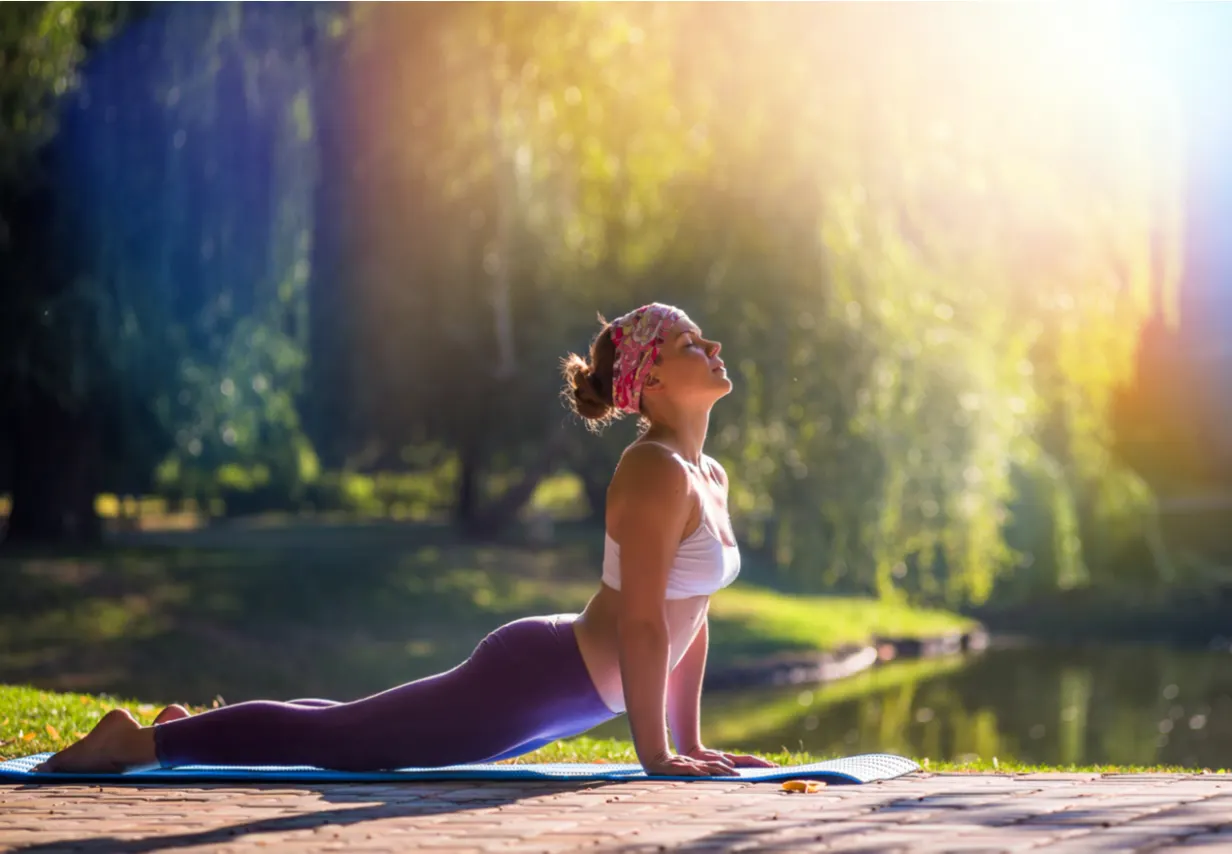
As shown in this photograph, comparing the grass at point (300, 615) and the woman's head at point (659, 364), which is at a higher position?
the woman's head at point (659, 364)

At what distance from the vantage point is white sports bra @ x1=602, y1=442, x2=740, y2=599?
4461 mm

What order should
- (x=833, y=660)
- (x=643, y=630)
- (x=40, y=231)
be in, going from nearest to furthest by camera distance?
1. (x=643, y=630)
2. (x=40, y=231)
3. (x=833, y=660)

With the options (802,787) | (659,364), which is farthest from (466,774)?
(659,364)

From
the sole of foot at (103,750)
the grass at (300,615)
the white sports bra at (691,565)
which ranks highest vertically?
the white sports bra at (691,565)

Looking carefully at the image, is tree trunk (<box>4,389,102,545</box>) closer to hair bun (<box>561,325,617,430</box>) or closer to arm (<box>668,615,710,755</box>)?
hair bun (<box>561,325,617,430</box>)

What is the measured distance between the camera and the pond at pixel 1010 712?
1392 cm

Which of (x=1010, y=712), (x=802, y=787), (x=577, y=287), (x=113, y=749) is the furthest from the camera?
(x=577, y=287)

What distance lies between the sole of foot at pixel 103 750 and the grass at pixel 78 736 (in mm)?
1443

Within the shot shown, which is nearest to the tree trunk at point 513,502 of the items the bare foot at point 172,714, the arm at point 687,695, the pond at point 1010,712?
the pond at point 1010,712

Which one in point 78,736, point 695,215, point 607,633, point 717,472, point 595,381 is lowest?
point 78,736

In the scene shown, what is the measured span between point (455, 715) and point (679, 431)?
3.19ft

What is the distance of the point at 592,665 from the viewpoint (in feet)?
14.7

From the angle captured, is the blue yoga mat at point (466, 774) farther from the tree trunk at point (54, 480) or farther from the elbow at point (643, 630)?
Answer: the tree trunk at point (54, 480)

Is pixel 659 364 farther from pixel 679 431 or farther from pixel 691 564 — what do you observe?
pixel 691 564
